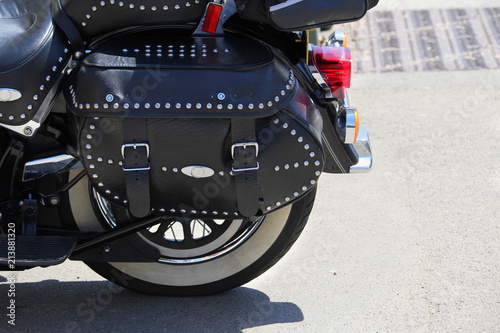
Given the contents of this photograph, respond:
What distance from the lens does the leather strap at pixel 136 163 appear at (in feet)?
7.97

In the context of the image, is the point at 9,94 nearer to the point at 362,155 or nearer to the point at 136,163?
the point at 136,163

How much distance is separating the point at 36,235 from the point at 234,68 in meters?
1.02

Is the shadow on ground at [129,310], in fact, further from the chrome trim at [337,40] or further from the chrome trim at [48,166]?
the chrome trim at [337,40]

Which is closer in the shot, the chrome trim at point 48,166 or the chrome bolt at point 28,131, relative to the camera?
the chrome bolt at point 28,131

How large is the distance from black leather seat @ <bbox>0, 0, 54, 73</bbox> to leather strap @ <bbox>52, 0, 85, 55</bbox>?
5 centimetres

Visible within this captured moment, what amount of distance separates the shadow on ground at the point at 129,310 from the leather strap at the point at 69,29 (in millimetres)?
1062

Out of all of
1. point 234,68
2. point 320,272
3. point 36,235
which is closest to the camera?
point 234,68

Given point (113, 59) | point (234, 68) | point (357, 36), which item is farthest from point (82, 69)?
point (357, 36)

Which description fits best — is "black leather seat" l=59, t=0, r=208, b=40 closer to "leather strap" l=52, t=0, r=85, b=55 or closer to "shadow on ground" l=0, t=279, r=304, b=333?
"leather strap" l=52, t=0, r=85, b=55

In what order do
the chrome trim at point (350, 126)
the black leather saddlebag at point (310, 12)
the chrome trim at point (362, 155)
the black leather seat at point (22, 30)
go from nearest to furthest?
the black leather saddlebag at point (310, 12), the black leather seat at point (22, 30), the chrome trim at point (350, 126), the chrome trim at point (362, 155)

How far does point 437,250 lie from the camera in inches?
135

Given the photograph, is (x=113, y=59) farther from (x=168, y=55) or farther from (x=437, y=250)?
(x=437, y=250)

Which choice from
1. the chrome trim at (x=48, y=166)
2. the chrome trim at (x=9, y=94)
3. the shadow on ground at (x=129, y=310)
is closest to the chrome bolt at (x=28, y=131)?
the chrome trim at (x=9, y=94)

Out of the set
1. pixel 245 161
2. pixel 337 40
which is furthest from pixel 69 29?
pixel 337 40
